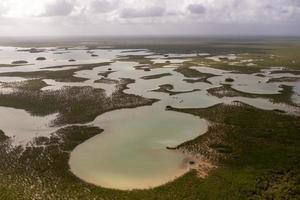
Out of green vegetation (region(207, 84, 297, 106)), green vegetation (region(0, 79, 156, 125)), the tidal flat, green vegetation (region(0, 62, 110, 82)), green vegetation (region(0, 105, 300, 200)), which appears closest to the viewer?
green vegetation (region(0, 105, 300, 200))

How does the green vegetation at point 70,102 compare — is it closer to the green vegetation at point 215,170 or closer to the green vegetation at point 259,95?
the green vegetation at point 215,170

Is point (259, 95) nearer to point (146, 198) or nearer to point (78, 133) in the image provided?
point (78, 133)

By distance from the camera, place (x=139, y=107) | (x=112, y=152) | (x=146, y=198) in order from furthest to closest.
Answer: (x=139, y=107), (x=112, y=152), (x=146, y=198)

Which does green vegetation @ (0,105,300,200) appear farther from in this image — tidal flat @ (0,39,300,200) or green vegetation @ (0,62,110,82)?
green vegetation @ (0,62,110,82)

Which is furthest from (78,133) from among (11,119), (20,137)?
(11,119)

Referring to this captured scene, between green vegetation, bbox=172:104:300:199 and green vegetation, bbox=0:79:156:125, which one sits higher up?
green vegetation, bbox=0:79:156:125

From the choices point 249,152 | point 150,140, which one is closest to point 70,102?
point 150,140

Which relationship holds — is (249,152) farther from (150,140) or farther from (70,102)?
(70,102)

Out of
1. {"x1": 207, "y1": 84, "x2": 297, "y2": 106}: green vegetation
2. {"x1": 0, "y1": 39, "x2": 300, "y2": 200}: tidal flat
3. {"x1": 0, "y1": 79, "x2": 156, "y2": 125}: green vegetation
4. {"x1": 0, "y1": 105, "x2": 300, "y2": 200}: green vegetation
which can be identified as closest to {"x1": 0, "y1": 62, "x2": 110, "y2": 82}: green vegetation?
{"x1": 0, "y1": 39, "x2": 300, "y2": 200}: tidal flat

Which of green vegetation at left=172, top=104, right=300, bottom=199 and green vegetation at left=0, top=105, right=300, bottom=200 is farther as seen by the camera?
green vegetation at left=172, top=104, right=300, bottom=199
